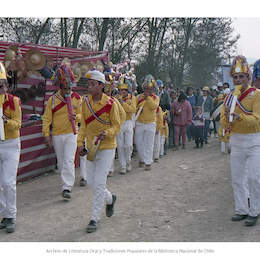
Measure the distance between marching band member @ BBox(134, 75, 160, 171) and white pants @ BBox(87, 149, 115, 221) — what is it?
13.7 feet

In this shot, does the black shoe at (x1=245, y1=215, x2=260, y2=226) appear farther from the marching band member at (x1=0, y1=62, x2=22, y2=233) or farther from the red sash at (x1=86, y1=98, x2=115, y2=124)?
the marching band member at (x1=0, y1=62, x2=22, y2=233)

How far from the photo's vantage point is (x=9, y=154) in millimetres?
4734

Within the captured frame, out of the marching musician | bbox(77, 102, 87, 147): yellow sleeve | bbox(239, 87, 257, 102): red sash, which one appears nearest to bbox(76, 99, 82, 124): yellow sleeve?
bbox(77, 102, 87, 147): yellow sleeve

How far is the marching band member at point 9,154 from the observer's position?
469cm

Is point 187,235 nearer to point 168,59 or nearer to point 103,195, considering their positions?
point 103,195

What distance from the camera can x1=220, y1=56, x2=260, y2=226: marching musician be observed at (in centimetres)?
465

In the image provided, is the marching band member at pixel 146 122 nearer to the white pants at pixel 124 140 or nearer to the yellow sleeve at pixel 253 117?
the white pants at pixel 124 140

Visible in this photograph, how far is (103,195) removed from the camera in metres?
4.71

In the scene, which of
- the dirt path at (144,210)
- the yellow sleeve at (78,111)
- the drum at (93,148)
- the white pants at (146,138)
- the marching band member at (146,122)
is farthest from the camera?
the white pants at (146,138)

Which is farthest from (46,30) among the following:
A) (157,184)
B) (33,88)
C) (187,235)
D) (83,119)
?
(187,235)

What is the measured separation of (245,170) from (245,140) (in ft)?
1.57

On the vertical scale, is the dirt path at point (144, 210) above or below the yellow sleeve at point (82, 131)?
below

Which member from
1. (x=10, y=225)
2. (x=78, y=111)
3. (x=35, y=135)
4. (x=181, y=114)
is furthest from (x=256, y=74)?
(x=181, y=114)

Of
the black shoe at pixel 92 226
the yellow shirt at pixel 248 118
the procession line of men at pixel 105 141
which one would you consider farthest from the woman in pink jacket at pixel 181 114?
the black shoe at pixel 92 226
